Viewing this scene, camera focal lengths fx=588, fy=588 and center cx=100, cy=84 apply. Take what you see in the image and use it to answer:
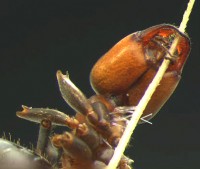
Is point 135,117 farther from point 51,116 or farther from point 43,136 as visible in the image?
point 43,136

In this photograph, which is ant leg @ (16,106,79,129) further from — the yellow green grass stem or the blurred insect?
the yellow green grass stem

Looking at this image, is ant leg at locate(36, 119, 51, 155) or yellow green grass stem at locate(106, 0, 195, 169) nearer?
yellow green grass stem at locate(106, 0, 195, 169)

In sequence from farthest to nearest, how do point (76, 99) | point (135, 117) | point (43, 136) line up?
point (43, 136) < point (76, 99) < point (135, 117)

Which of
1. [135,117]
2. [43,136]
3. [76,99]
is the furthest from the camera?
[43,136]

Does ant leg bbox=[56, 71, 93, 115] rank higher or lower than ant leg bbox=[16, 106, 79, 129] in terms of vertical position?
higher

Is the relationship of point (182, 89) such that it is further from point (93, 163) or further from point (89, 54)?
point (93, 163)

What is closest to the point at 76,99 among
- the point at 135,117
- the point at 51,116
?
the point at 51,116

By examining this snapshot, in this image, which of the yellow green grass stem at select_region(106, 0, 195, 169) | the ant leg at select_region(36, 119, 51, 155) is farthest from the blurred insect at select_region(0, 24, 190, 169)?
the yellow green grass stem at select_region(106, 0, 195, 169)

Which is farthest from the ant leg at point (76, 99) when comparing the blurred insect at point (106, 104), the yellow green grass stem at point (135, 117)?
the yellow green grass stem at point (135, 117)

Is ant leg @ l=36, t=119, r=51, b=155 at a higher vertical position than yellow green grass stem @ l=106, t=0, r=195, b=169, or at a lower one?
lower

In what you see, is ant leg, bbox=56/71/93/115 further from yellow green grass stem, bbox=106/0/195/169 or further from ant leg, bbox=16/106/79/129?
yellow green grass stem, bbox=106/0/195/169

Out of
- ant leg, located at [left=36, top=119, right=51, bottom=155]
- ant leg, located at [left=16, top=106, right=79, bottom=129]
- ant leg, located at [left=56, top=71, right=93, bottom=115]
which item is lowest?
ant leg, located at [left=36, top=119, right=51, bottom=155]
